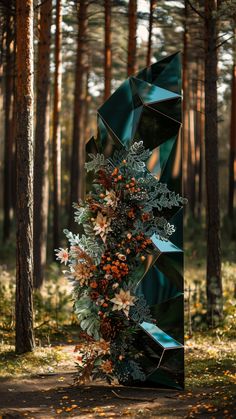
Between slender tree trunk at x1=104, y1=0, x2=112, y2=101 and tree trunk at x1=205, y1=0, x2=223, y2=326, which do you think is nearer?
tree trunk at x1=205, y1=0, x2=223, y2=326

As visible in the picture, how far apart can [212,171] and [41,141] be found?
4.20 meters

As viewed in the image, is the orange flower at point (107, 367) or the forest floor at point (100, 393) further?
the orange flower at point (107, 367)

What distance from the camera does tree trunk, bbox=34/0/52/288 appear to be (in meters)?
14.1

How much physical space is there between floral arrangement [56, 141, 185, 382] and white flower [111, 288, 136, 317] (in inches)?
2.4

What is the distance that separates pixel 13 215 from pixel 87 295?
71.4 ft

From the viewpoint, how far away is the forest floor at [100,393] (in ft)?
24.1


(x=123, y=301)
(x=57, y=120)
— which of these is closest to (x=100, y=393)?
(x=123, y=301)

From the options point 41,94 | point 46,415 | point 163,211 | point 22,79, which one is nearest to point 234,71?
point 41,94

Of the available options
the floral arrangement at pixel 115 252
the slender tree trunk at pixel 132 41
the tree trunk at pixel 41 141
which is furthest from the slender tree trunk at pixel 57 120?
the floral arrangement at pixel 115 252

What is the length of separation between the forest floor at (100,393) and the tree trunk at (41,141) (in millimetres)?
4429

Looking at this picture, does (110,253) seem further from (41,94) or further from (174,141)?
(41,94)

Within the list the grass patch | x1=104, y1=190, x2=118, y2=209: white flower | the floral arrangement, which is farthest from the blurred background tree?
x1=104, y1=190, x2=118, y2=209: white flower

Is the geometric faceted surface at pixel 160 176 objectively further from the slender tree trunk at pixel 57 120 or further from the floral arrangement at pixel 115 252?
the slender tree trunk at pixel 57 120

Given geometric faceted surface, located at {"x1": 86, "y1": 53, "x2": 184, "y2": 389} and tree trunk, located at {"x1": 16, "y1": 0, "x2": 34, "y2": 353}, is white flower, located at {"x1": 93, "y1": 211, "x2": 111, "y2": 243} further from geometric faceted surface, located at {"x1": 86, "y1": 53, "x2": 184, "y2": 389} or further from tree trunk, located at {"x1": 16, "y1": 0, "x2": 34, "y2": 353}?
tree trunk, located at {"x1": 16, "y1": 0, "x2": 34, "y2": 353}
